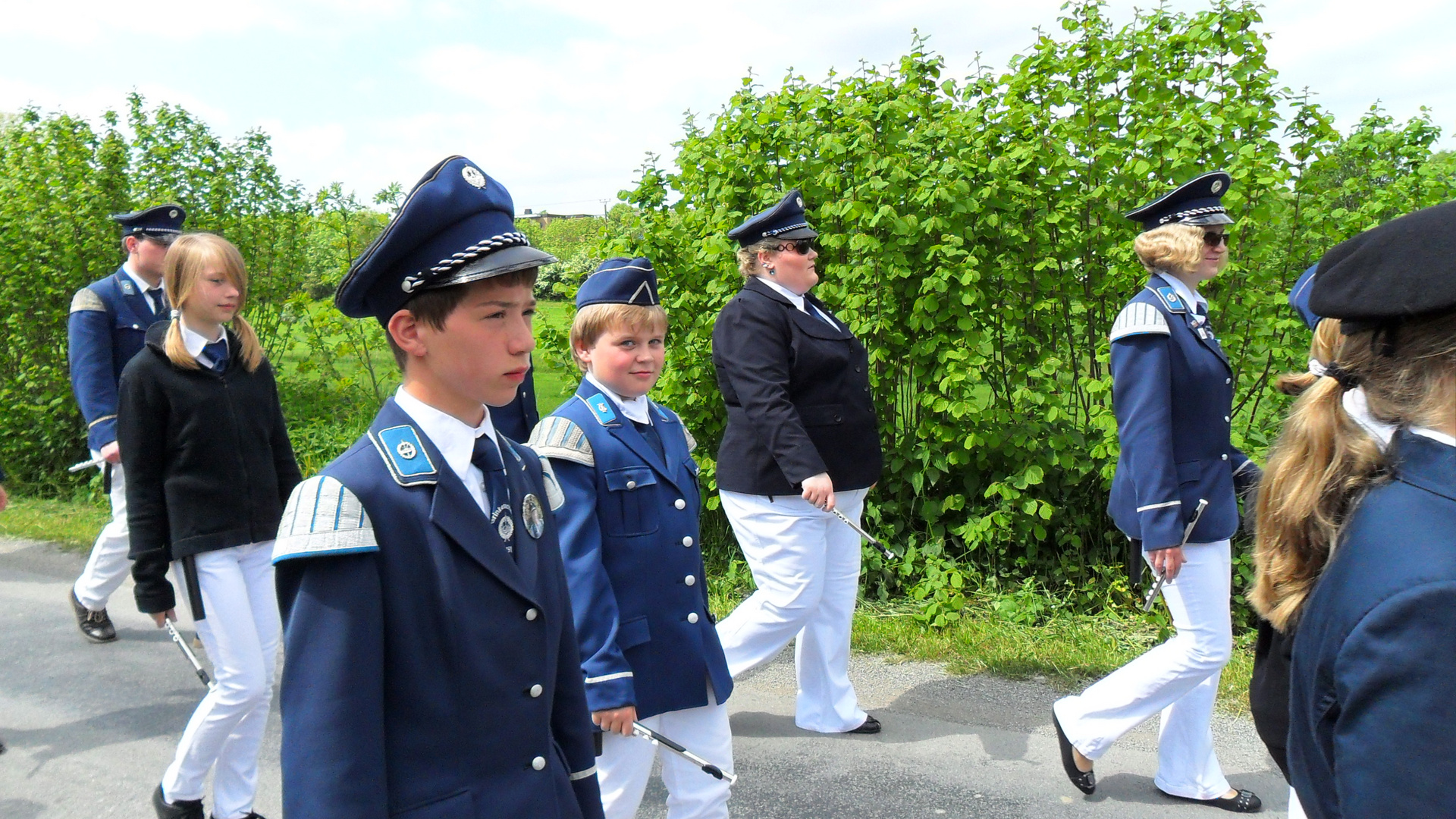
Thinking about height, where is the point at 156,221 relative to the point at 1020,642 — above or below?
above

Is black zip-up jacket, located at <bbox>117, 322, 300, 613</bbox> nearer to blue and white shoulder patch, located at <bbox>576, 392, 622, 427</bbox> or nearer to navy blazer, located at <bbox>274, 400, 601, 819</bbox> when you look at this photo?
blue and white shoulder patch, located at <bbox>576, 392, 622, 427</bbox>

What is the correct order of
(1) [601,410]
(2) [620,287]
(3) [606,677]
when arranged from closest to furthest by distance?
(3) [606,677]
(1) [601,410]
(2) [620,287]

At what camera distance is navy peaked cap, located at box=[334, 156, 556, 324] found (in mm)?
1848

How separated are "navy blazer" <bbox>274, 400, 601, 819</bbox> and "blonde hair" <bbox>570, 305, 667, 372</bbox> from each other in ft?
4.46

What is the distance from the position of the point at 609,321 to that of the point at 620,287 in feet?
0.49

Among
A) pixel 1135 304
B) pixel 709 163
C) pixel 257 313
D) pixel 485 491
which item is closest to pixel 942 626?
pixel 1135 304

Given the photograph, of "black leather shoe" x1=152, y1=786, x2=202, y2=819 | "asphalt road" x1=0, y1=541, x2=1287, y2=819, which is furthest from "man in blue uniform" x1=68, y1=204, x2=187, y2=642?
"black leather shoe" x1=152, y1=786, x2=202, y2=819

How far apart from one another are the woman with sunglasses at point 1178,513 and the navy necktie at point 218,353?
333cm

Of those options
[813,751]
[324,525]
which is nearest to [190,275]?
[324,525]

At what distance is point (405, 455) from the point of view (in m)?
1.81

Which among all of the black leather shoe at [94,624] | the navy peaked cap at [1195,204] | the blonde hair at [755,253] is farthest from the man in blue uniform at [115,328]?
the navy peaked cap at [1195,204]

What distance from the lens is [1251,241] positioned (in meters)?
5.36

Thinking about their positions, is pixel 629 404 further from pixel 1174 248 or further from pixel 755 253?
pixel 1174 248

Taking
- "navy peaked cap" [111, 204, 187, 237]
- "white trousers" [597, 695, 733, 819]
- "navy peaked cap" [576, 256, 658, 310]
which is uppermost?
"navy peaked cap" [111, 204, 187, 237]
